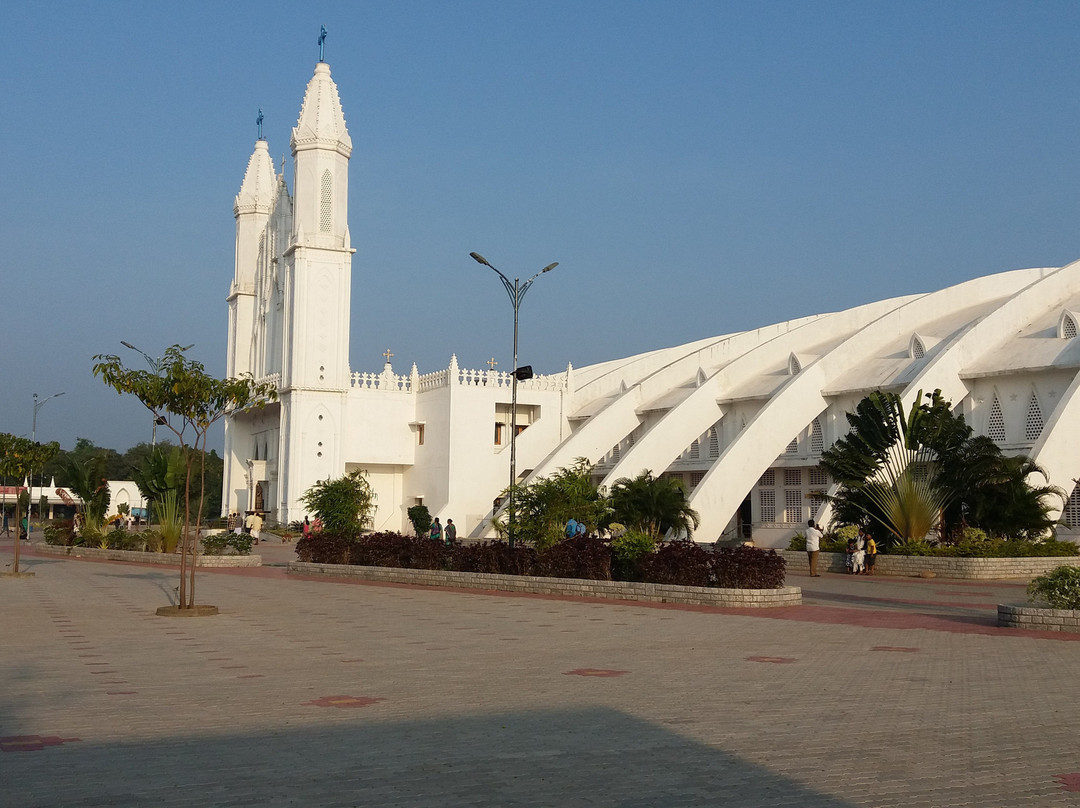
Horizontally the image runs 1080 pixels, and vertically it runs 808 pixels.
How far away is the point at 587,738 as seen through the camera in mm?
6641

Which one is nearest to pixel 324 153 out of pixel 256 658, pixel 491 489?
pixel 491 489

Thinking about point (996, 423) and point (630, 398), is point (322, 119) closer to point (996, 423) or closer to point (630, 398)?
point (630, 398)

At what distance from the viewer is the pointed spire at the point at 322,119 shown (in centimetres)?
4288

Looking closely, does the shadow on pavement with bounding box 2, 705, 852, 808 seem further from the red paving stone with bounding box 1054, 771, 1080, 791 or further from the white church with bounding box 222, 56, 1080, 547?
the white church with bounding box 222, 56, 1080, 547

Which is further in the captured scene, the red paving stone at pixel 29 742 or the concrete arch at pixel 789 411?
the concrete arch at pixel 789 411

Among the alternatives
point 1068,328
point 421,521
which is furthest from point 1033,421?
point 421,521

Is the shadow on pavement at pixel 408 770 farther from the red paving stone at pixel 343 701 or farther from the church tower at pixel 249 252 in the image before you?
the church tower at pixel 249 252

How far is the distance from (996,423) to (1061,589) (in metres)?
18.3

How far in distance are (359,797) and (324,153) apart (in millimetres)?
40331

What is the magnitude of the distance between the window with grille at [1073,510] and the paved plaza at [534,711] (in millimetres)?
14913

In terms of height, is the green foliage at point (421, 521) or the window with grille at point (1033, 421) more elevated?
the window with grille at point (1033, 421)

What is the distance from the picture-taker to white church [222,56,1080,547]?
3088cm

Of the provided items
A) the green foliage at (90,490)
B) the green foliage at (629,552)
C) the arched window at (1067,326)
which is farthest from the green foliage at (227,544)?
the arched window at (1067,326)

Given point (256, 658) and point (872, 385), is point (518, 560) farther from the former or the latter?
point (872, 385)
